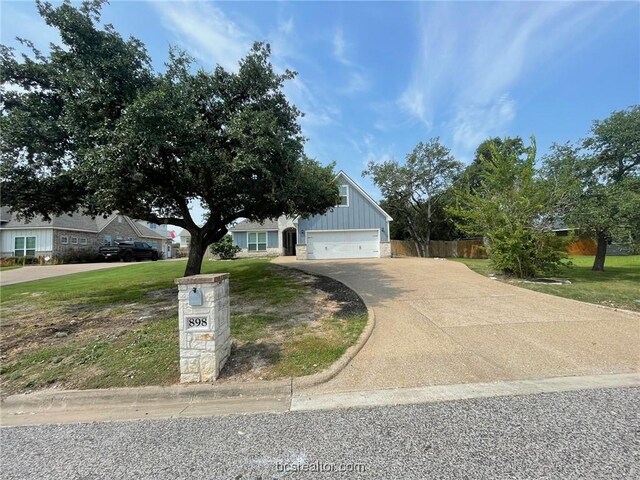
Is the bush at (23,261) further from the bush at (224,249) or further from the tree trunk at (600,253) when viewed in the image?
the tree trunk at (600,253)

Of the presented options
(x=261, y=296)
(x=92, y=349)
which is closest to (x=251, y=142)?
(x=261, y=296)

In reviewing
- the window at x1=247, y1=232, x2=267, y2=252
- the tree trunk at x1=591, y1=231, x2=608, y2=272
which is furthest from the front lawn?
the window at x1=247, y1=232, x2=267, y2=252

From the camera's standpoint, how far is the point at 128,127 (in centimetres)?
599

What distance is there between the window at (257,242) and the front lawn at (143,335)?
1762cm

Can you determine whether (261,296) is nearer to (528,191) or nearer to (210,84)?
(210,84)

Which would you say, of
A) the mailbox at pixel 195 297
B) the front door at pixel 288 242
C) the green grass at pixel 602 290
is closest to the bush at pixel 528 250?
the green grass at pixel 602 290

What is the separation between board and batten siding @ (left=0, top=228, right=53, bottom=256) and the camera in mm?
24594

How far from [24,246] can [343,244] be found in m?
23.8

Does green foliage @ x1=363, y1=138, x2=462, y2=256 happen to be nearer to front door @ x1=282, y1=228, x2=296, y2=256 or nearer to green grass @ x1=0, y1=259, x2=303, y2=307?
front door @ x1=282, y1=228, x2=296, y2=256

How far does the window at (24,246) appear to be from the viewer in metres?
24.6

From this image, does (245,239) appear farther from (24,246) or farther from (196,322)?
(196,322)

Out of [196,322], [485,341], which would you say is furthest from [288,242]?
[196,322]

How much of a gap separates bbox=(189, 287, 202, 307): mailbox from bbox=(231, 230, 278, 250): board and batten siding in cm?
2330

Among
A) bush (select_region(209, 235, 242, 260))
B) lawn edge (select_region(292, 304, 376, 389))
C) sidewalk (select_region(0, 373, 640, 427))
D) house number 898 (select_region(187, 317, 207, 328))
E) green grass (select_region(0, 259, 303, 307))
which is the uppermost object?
bush (select_region(209, 235, 242, 260))
